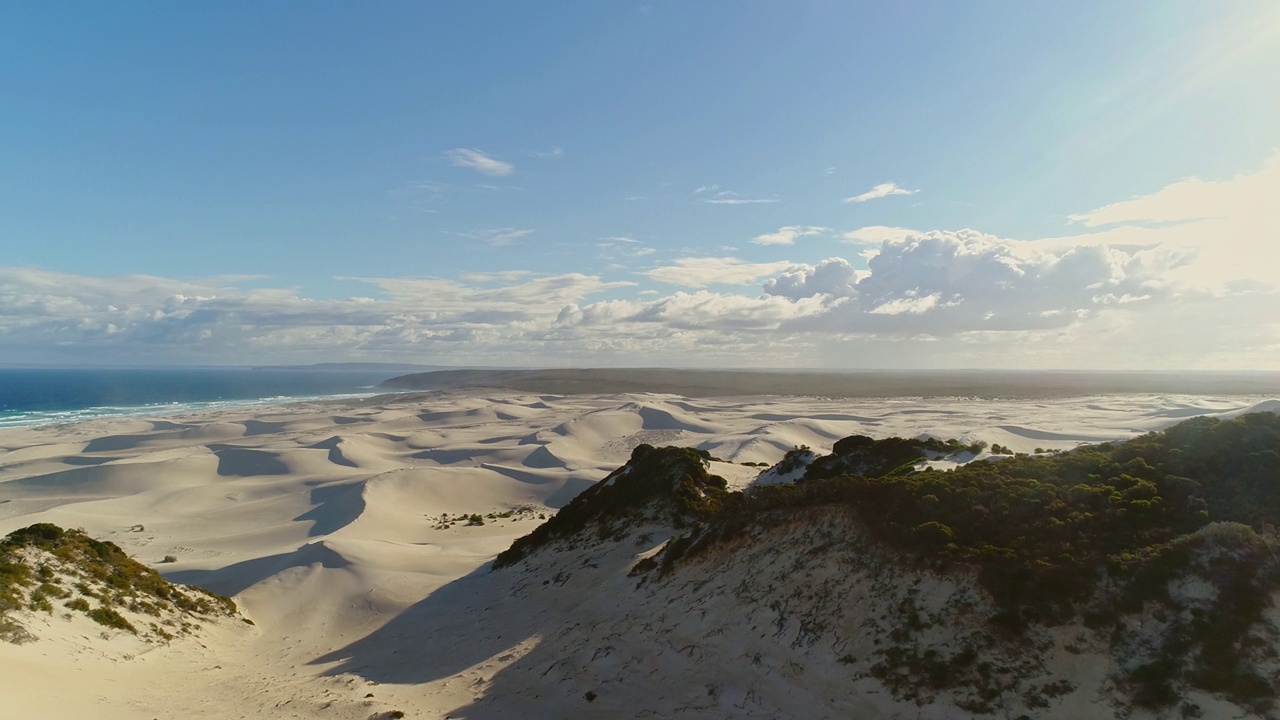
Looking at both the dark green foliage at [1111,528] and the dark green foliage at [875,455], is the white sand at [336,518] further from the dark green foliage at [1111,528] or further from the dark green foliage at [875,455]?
the dark green foliage at [1111,528]

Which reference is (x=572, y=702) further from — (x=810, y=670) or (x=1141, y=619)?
(x=1141, y=619)

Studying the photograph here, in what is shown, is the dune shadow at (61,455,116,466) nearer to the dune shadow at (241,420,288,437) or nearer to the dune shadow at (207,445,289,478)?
the dune shadow at (207,445,289,478)

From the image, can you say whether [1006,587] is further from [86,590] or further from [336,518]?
[336,518]

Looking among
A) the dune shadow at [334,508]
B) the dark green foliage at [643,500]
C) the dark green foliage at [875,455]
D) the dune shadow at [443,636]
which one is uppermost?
the dark green foliage at [875,455]

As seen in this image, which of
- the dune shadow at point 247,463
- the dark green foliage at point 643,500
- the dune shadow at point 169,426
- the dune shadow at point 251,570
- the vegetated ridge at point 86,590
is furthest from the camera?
the dune shadow at point 169,426

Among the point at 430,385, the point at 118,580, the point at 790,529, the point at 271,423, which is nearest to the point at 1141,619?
the point at 790,529

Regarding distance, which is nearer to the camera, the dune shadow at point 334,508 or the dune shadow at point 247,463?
the dune shadow at point 334,508

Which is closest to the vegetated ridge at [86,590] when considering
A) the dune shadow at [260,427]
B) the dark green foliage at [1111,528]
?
the dark green foliage at [1111,528]
